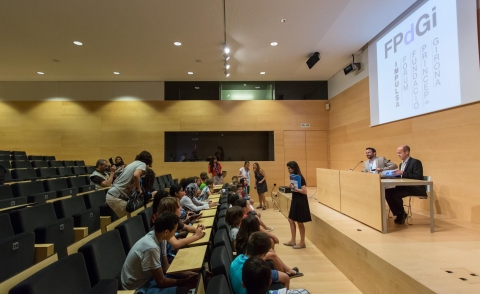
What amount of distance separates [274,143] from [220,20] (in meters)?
4.73

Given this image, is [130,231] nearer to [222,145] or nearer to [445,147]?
[445,147]

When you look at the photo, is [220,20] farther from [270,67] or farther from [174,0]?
[270,67]

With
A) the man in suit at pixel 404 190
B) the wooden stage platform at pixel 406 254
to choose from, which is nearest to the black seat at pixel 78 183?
the wooden stage platform at pixel 406 254

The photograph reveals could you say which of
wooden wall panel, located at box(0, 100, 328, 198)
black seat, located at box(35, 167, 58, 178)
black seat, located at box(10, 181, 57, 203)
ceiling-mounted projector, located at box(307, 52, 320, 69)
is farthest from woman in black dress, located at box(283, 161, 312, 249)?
black seat, located at box(35, 167, 58, 178)

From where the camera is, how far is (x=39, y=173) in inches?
221

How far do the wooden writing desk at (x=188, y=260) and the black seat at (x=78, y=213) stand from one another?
132 cm

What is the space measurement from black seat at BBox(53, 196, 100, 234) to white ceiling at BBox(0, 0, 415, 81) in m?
3.45

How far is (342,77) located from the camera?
7684 mm

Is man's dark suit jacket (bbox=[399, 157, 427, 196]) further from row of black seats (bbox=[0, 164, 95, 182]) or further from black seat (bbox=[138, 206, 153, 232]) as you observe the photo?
row of black seats (bbox=[0, 164, 95, 182])

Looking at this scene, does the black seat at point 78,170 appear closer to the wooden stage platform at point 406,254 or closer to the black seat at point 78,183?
the black seat at point 78,183

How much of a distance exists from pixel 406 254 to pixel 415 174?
1590 mm

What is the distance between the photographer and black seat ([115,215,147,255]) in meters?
2.12

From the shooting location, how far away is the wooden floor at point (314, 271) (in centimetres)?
271

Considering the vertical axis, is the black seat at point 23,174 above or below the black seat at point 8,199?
above
